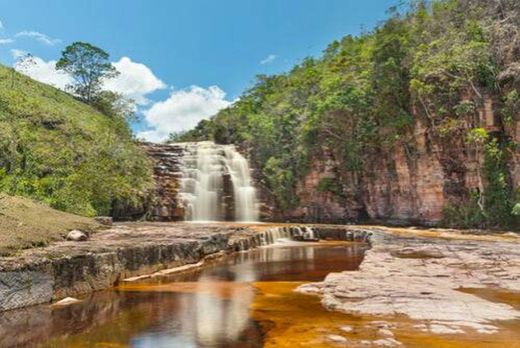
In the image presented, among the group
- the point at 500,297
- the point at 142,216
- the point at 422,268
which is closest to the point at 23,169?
the point at 142,216

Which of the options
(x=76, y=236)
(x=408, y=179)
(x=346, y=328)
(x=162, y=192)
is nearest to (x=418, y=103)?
(x=408, y=179)

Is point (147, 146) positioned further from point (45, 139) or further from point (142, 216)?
point (45, 139)

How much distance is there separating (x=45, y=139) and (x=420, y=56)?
2387cm

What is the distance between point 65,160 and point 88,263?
55.6 ft

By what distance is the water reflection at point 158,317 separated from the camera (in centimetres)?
610

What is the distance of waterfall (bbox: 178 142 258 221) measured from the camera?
33.7 metres

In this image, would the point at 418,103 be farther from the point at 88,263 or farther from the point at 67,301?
the point at 67,301

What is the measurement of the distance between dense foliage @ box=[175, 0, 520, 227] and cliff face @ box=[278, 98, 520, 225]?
22 centimetres

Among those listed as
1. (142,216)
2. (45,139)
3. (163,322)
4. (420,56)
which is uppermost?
(420,56)

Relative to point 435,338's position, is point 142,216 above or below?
above

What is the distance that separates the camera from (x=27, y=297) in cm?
805

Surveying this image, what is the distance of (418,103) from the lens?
27.2 metres

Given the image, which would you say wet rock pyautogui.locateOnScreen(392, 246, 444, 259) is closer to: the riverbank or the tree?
the riverbank

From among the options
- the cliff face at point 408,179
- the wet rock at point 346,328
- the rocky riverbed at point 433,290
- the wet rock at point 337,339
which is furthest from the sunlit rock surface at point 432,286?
the cliff face at point 408,179
